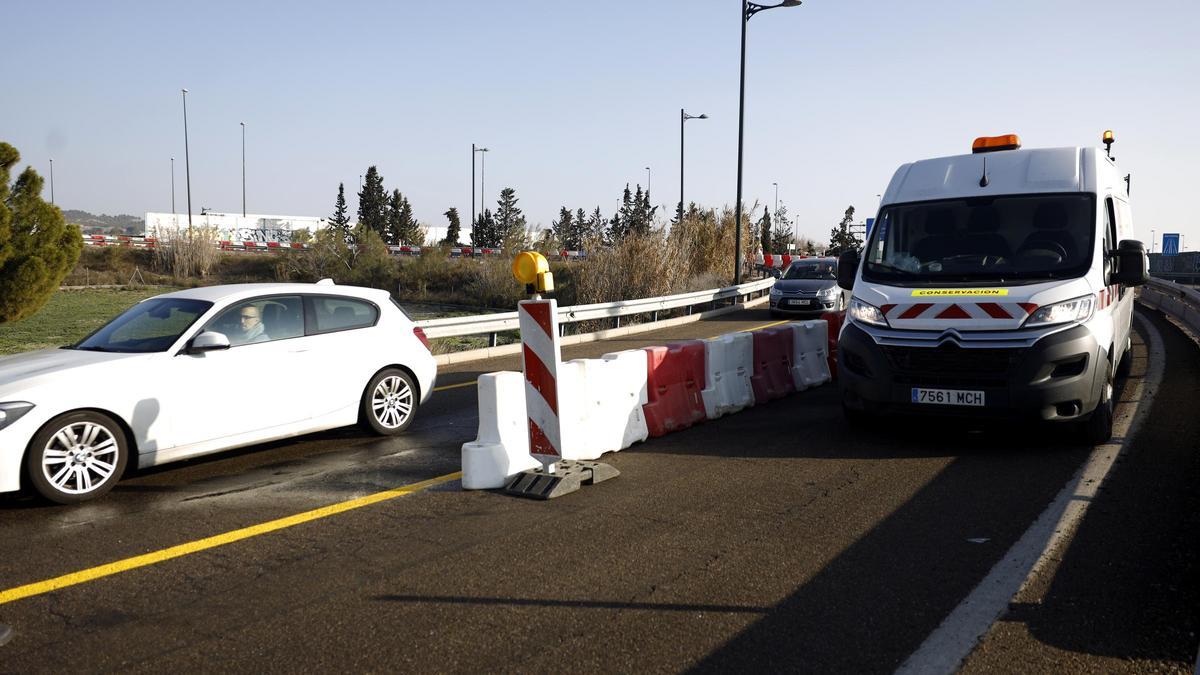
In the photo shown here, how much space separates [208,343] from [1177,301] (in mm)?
22598

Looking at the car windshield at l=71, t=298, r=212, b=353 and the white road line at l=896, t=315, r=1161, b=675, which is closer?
the white road line at l=896, t=315, r=1161, b=675

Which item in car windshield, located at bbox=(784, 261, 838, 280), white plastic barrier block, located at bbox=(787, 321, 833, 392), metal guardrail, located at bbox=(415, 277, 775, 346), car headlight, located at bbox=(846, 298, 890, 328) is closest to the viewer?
car headlight, located at bbox=(846, 298, 890, 328)

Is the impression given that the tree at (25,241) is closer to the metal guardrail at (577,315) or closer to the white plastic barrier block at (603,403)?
the metal guardrail at (577,315)

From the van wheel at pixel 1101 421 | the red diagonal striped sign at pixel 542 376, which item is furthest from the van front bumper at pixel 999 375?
the red diagonal striped sign at pixel 542 376

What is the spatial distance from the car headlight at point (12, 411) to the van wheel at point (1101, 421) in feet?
25.6

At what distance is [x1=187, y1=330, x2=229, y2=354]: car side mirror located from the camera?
6867mm

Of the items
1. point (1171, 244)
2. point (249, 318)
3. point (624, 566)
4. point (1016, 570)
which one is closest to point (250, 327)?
point (249, 318)

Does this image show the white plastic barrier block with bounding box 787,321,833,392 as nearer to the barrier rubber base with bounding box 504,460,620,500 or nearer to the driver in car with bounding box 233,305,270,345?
the barrier rubber base with bounding box 504,460,620,500

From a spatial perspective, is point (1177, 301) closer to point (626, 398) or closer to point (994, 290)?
point (994, 290)

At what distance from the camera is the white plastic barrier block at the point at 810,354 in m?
11.1

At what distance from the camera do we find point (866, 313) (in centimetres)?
810

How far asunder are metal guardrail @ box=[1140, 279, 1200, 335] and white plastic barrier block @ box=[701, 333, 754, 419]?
28.1 ft

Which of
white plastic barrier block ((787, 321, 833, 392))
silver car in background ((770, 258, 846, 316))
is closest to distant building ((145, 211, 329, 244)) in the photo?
silver car in background ((770, 258, 846, 316))

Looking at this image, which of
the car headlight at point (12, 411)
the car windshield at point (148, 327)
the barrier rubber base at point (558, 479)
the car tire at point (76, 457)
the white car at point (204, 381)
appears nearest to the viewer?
the car headlight at point (12, 411)
